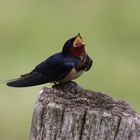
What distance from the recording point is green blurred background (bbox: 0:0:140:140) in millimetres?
6719

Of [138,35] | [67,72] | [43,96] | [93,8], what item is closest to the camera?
[43,96]

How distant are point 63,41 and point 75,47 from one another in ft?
16.1

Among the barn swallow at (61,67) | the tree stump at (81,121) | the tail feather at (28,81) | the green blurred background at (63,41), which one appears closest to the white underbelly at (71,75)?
the barn swallow at (61,67)

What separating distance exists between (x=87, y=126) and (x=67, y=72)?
0.72 metres

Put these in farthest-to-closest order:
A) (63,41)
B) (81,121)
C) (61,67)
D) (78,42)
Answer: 1. (63,41)
2. (61,67)
3. (78,42)
4. (81,121)

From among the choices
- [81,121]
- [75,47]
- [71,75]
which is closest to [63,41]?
[71,75]

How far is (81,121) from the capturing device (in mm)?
2857

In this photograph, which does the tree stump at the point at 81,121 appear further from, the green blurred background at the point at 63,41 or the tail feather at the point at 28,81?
the green blurred background at the point at 63,41

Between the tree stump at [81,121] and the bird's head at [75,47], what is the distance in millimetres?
445

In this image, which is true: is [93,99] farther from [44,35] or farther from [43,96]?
[44,35]

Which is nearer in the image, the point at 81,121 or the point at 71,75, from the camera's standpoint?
the point at 81,121

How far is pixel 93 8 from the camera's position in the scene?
9.45 metres

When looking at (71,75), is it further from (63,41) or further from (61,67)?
(63,41)

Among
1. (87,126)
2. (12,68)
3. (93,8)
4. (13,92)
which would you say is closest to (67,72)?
(87,126)
